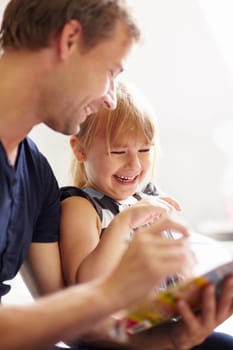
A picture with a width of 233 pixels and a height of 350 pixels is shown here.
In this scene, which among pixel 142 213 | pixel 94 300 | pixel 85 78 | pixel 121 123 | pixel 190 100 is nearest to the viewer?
pixel 94 300

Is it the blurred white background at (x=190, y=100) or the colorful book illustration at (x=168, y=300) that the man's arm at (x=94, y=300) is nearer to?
the colorful book illustration at (x=168, y=300)

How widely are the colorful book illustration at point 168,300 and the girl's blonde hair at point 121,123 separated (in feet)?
1.57

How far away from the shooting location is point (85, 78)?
99cm

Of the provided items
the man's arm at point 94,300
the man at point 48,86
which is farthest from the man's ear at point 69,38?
the man's arm at point 94,300

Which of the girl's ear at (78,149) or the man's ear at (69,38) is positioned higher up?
the man's ear at (69,38)

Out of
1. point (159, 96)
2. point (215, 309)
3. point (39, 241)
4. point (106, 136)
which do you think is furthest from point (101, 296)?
point (159, 96)

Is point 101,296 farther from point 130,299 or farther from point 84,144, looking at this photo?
point 84,144

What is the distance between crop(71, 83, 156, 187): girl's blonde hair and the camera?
1257 millimetres

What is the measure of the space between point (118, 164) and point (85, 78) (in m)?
0.32

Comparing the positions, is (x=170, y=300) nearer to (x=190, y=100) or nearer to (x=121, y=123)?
(x=121, y=123)

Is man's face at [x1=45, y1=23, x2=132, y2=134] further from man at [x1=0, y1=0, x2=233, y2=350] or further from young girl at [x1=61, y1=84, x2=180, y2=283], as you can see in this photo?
young girl at [x1=61, y1=84, x2=180, y2=283]

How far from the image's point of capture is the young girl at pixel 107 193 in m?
1.12

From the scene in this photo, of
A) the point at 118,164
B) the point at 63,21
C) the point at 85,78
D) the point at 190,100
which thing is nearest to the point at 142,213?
the point at 118,164

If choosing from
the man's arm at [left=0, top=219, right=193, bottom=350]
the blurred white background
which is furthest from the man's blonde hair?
the blurred white background
